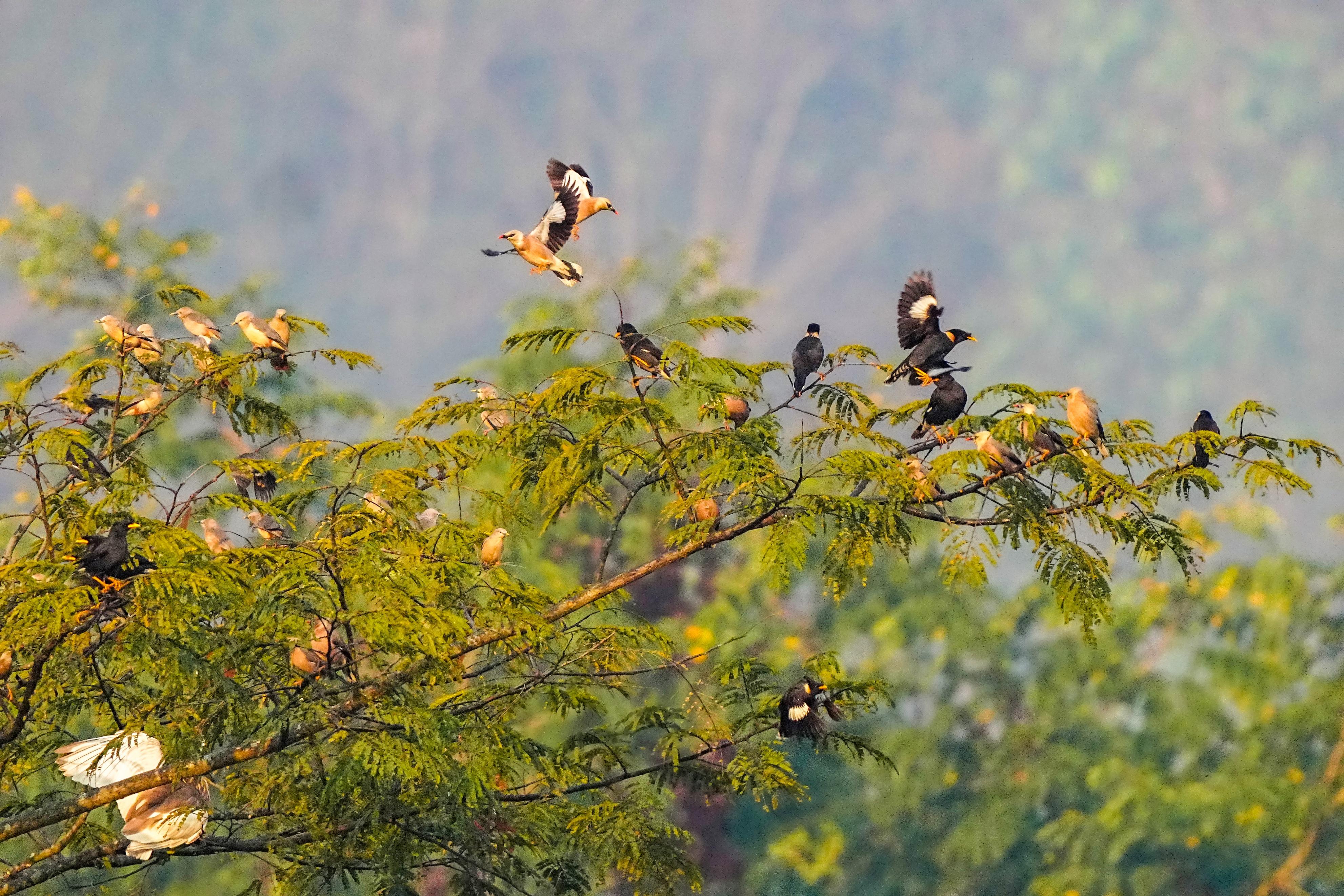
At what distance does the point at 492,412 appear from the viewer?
253 inches

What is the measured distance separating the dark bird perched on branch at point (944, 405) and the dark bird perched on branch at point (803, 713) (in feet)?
3.49

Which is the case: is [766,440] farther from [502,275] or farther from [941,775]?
[502,275]

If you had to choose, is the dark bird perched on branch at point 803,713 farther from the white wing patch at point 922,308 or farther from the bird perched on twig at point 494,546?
the white wing patch at point 922,308

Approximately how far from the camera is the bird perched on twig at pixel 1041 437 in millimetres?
5590

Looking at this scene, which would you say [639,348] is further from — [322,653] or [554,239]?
[322,653]

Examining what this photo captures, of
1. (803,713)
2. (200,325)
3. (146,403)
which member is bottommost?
(803,713)

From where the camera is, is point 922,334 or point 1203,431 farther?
point 922,334

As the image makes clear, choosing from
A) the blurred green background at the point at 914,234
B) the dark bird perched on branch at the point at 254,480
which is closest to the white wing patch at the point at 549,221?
the dark bird perched on branch at the point at 254,480

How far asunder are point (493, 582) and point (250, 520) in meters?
1.65

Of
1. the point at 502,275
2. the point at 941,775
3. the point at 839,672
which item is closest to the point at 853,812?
the point at 941,775

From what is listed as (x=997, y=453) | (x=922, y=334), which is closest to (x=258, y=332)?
(x=922, y=334)

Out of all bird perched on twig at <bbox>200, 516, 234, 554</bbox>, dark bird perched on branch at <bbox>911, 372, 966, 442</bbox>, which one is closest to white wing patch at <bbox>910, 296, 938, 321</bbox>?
dark bird perched on branch at <bbox>911, 372, 966, 442</bbox>

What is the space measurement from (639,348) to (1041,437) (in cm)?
155

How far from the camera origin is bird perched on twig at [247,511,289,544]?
19.0 ft
